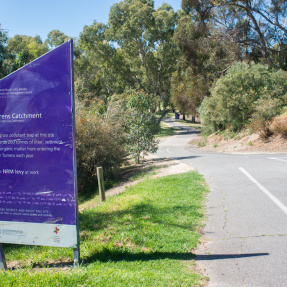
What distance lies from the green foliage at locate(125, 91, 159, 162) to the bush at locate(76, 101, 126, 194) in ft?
4.38

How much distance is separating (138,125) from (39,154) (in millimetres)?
13005

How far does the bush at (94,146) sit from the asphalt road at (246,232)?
6122mm

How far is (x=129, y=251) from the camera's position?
488cm

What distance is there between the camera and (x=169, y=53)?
4569 cm

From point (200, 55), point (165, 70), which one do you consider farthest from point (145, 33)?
point (200, 55)

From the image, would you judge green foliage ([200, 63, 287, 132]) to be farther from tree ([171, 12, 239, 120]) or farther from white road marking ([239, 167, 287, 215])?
white road marking ([239, 167, 287, 215])

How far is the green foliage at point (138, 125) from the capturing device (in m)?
17.2

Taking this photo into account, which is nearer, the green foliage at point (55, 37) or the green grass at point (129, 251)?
the green grass at point (129, 251)

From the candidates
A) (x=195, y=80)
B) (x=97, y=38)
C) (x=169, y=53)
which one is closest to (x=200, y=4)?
(x=195, y=80)

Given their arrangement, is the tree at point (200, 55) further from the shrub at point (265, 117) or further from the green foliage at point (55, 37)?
the green foliage at point (55, 37)

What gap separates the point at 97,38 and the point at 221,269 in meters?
45.2

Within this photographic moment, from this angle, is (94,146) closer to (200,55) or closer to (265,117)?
(265,117)

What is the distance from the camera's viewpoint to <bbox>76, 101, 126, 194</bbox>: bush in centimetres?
1388

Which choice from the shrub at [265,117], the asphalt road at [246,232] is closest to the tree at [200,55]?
the shrub at [265,117]
